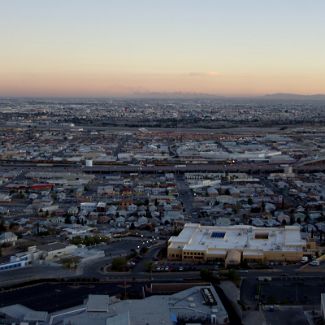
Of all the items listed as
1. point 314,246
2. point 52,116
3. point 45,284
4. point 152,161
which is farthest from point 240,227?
point 52,116

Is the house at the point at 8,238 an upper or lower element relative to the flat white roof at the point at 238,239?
lower

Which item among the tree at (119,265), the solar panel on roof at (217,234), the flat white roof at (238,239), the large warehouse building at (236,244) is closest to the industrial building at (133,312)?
the tree at (119,265)

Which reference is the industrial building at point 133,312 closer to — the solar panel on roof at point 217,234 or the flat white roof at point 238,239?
the flat white roof at point 238,239

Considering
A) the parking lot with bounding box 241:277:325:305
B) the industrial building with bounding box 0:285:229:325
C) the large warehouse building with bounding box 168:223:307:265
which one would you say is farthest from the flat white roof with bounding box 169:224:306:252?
the industrial building with bounding box 0:285:229:325

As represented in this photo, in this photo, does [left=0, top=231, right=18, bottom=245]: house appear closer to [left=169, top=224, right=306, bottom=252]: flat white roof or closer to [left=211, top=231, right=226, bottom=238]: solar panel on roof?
[left=169, top=224, right=306, bottom=252]: flat white roof

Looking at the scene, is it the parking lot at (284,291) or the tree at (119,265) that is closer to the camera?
the parking lot at (284,291)

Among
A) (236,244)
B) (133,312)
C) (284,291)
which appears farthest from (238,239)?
(133,312)

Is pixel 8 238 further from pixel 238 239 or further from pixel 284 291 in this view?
pixel 284 291

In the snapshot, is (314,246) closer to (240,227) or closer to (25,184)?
(240,227)
